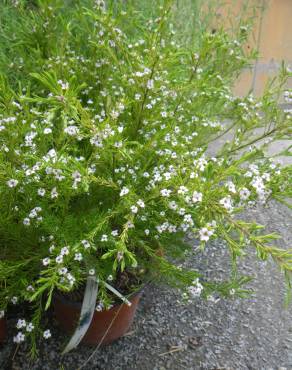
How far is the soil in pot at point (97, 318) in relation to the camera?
1.73m

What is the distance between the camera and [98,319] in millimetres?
1773

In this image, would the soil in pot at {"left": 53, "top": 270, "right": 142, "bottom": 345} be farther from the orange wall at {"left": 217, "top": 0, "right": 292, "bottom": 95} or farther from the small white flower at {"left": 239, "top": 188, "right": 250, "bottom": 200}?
the orange wall at {"left": 217, "top": 0, "right": 292, "bottom": 95}

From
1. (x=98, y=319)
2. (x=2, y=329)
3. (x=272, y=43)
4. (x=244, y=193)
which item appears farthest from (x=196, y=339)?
(x=272, y=43)

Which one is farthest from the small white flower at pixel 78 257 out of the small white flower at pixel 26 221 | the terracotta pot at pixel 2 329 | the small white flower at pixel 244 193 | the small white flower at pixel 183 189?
the terracotta pot at pixel 2 329

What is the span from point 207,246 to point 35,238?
51.0 inches

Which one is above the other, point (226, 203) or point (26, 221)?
point (226, 203)

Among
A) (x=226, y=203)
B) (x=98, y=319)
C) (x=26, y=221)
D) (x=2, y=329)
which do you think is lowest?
(x=2, y=329)

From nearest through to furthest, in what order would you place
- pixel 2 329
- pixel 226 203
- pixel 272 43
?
pixel 226 203 → pixel 2 329 → pixel 272 43

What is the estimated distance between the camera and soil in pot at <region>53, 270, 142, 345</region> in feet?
5.67

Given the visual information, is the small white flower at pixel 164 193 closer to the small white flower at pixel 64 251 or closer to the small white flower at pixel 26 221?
the small white flower at pixel 64 251

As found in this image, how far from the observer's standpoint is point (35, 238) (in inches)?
61.9

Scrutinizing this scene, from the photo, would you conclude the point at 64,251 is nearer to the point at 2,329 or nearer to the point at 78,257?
the point at 78,257

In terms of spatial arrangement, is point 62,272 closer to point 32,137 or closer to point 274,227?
point 32,137

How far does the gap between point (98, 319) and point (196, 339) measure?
0.51 m
